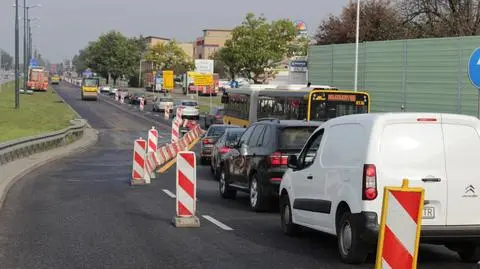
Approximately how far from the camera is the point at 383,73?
128ft

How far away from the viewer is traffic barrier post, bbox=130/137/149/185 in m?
17.7

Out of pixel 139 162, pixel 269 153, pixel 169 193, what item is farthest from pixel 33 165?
pixel 269 153

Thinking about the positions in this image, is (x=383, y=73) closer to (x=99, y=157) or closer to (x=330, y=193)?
(x=99, y=157)

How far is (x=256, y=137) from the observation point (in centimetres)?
1382

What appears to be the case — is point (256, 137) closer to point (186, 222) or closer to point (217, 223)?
point (217, 223)

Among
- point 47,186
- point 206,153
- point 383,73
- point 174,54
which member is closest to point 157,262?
point 47,186

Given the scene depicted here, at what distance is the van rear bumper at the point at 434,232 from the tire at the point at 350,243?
159 millimetres

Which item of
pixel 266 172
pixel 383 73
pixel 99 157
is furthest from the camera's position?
pixel 383 73

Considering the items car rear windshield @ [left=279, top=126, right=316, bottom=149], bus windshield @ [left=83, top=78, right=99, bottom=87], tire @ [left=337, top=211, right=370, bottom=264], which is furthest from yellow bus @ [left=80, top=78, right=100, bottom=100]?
tire @ [left=337, top=211, right=370, bottom=264]

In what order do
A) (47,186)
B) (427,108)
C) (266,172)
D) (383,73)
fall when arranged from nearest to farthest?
(266,172), (47,186), (427,108), (383,73)

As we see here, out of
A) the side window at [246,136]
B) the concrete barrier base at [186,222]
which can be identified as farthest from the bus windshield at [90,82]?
the concrete barrier base at [186,222]

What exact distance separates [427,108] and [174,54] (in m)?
107

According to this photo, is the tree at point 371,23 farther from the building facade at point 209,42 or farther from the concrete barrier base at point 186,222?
the building facade at point 209,42

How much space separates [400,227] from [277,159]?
6.73 meters
